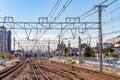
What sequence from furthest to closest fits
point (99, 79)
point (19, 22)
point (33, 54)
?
1. point (33, 54)
2. point (19, 22)
3. point (99, 79)

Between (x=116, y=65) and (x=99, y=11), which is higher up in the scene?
(x=99, y=11)

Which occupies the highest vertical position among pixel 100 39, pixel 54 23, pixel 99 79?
pixel 54 23

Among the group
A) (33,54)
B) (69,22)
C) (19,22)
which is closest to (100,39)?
(69,22)

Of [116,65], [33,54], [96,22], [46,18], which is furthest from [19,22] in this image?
[33,54]

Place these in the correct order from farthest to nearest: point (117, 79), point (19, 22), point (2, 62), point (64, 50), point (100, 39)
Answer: point (64, 50) < point (2, 62) < point (19, 22) < point (100, 39) < point (117, 79)

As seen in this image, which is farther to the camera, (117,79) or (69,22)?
(69,22)

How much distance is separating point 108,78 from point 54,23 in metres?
14.1

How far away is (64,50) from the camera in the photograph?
131m

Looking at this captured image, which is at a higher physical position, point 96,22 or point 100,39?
point 96,22

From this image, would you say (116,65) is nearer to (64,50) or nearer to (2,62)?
(2,62)

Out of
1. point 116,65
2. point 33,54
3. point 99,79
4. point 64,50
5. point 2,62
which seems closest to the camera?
point 99,79

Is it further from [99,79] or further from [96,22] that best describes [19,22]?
[99,79]

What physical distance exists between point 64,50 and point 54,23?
9243 centimetres

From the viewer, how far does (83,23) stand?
38.6 metres
